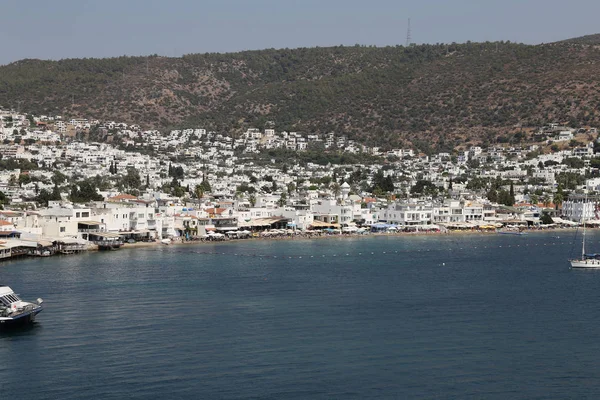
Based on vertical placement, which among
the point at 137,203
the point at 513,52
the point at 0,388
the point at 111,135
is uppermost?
the point at 513,52

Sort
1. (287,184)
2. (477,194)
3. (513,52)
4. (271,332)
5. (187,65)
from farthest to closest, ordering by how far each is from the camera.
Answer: (187,65)
(513,52)
(287,184)
(477,194)
(271,332)

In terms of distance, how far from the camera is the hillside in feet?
494

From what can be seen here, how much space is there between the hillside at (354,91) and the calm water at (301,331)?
9853 centimetres

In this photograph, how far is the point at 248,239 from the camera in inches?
2881

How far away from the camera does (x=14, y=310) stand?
34531mm

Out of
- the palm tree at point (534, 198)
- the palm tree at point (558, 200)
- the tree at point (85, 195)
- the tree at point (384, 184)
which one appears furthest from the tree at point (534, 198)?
the tree at point (85, 195)

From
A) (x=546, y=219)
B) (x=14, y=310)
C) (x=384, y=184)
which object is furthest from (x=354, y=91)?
(x=14, y=310)

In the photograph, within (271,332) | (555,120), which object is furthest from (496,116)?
(271,332)

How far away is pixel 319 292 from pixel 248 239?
30694mm

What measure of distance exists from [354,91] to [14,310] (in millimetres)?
137723

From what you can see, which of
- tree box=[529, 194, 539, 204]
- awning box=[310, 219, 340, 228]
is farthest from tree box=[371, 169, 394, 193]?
awning box=[310, 219, 340, 228]

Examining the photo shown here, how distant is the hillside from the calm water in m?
98.5

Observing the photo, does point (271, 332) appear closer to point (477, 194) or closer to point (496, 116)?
point (477, 194)

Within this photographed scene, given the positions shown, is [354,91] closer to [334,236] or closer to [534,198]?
[534,198]
